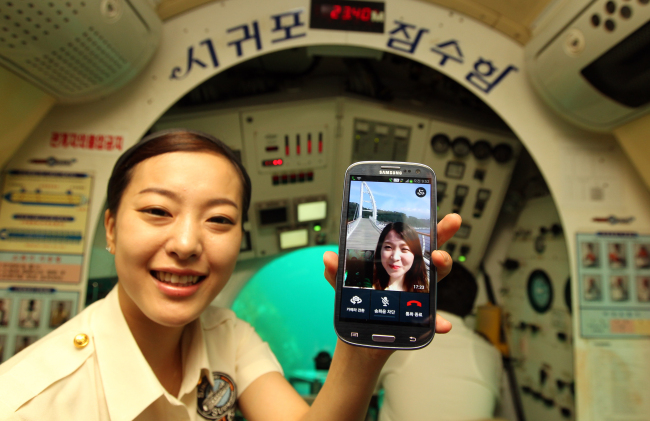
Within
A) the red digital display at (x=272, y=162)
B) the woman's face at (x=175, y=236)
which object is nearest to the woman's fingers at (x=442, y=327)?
the woman's face at (x=175, y=236)

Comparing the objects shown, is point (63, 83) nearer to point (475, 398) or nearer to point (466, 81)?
point (466, 81)

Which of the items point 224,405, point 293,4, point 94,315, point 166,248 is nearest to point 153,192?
point 166,248

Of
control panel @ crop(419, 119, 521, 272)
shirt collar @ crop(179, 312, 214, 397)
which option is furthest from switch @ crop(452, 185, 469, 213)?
shirt collar @ crop(179, 312, 214, 397)

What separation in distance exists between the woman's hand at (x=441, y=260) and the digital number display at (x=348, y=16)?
45.8 inches

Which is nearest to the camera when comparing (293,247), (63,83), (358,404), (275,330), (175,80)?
(358,404)

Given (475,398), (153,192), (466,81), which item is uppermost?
(466,81)

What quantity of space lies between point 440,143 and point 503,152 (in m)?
0.37

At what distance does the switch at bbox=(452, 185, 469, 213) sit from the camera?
2191 millimetres

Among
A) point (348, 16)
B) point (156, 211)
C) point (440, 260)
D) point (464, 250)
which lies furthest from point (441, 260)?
point (464, 250)

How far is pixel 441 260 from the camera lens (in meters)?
0.67

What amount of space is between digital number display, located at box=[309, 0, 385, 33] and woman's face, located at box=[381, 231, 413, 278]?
1.21 meters

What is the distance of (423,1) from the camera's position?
1.59 meters

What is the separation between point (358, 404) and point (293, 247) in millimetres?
1457

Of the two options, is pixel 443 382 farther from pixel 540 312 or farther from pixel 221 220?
pixel 540 312
